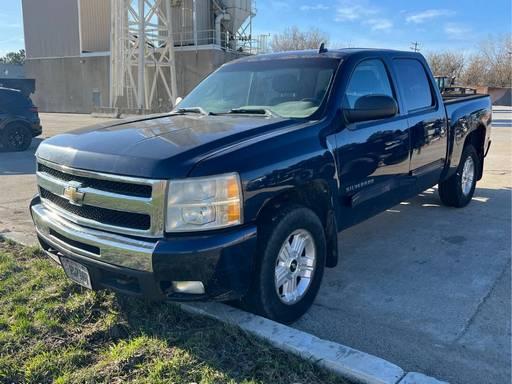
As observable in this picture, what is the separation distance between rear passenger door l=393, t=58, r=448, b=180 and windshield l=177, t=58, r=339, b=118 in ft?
3.85

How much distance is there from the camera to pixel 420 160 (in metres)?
4.93

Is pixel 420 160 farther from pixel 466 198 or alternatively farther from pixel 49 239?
pixel 49 239

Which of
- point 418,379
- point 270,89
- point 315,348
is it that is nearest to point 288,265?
point 315,348

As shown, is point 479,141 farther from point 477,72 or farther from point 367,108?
point 477,72

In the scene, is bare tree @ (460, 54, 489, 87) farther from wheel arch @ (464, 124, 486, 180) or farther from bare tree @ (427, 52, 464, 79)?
wheel arch @ (464, 124, 486, 180)

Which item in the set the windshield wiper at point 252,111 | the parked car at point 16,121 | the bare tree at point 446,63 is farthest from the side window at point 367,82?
the bare tree at point 446,63

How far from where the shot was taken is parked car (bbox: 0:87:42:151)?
13.0 metres

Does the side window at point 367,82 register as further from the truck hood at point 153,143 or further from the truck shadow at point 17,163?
the truck shadow at point 17,163

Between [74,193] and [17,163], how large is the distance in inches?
361

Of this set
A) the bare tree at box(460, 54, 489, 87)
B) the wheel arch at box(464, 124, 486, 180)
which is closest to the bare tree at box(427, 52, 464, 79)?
the bare tree at box(460, 54, 489, 87)

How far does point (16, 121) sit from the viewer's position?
13.2 meters

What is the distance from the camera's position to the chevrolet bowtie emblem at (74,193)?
308 cm

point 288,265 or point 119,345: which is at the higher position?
point 288,265

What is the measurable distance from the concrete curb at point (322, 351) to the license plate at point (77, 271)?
0.74 metres
